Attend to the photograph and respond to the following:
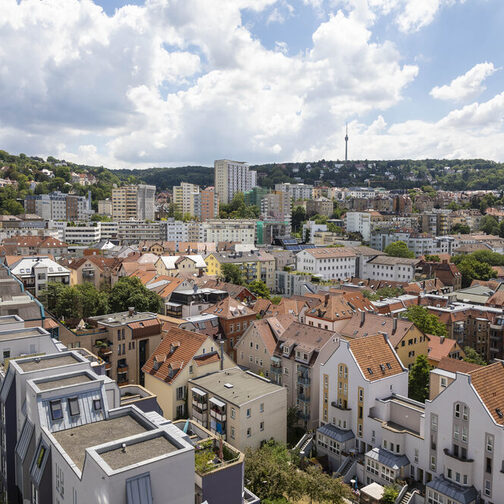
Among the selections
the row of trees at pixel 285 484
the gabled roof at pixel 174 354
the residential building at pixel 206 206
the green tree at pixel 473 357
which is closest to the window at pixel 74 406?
the row of trees at pixel 285 484

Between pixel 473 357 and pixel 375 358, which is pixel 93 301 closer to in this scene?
pixel 375 358

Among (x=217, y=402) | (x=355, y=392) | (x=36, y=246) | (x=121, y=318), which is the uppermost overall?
(x=36, y=246)

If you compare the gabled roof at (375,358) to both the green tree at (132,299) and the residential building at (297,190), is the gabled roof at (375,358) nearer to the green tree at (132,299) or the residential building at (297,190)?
the green tree at (132,299)

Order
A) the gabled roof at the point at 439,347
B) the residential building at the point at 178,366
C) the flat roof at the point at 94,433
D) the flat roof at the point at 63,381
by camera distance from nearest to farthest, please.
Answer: the flat roof at the point at 94,433 < the flat roof at the point at 63,381 < the residential building at the point at 178,366 < the gabled roof at the point at 439,347

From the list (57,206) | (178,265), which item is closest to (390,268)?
(178,265)

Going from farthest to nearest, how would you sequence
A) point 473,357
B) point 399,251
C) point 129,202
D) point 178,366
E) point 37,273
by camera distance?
point 129,202 < point 399,251 < point 37,273 < point 473,357 < point 178,366

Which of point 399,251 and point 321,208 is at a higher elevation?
point 321,208
